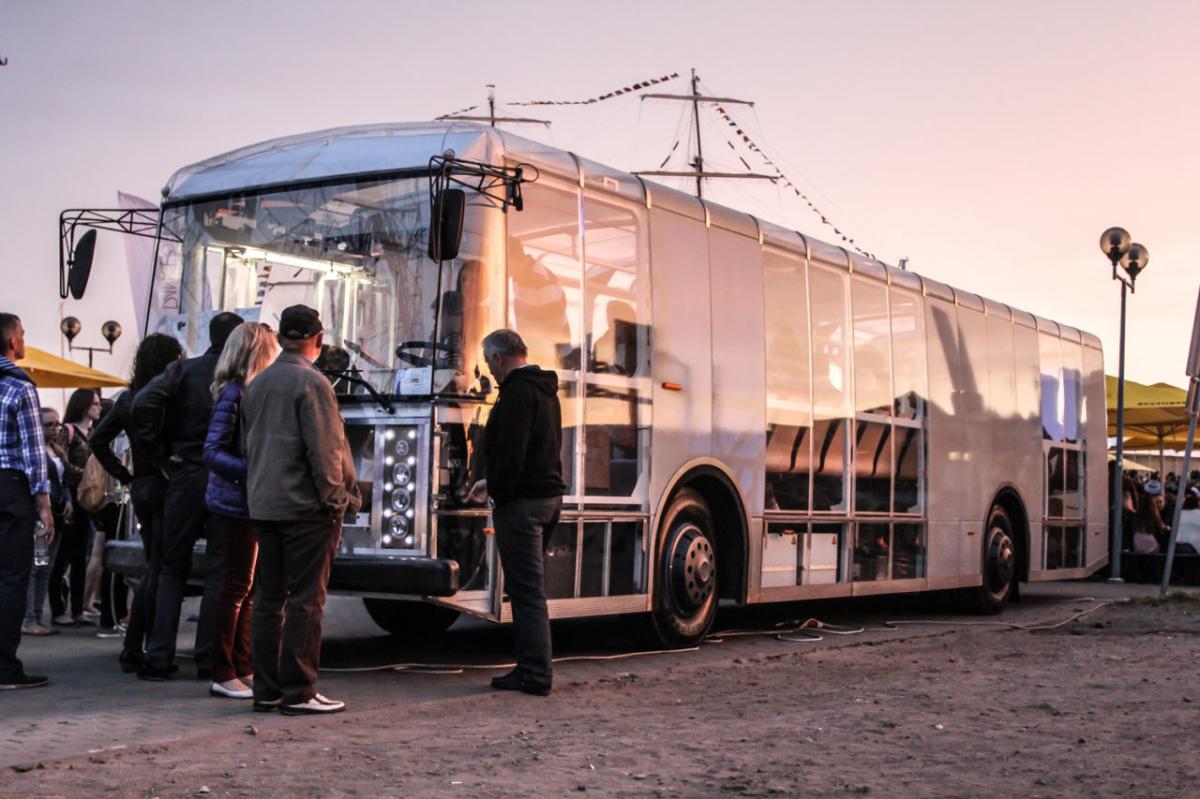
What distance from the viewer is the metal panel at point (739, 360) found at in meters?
10.5

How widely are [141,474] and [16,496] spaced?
79 centimetres

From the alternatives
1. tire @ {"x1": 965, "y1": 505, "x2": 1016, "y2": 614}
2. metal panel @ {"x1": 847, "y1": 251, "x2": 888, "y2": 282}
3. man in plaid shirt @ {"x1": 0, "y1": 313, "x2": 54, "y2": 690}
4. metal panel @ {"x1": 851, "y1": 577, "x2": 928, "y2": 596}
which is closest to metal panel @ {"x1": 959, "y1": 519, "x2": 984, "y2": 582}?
tire @ {"x1": 965, "y1": 505, "x2": 1016, "y2": 614}

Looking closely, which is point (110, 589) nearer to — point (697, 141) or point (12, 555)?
point (12, 555)

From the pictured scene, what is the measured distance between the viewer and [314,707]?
6.96m

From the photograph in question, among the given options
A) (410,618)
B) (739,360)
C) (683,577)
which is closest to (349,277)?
(683,577)

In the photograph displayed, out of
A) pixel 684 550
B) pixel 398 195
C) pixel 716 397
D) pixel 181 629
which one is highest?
pixel 398 195

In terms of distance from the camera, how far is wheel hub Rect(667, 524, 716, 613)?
32.8 ft

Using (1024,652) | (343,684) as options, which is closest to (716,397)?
(1024,652)

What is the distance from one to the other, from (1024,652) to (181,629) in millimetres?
6107

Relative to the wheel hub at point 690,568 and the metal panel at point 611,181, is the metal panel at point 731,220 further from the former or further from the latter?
the wheel hub at point 690,568

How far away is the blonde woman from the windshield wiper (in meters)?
0.71

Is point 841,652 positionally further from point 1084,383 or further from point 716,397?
point 1084,383

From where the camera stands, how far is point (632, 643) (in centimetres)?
1042

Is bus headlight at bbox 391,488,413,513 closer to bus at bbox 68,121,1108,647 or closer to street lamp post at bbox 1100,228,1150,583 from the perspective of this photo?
bus at bbox 68,121,1108,647
